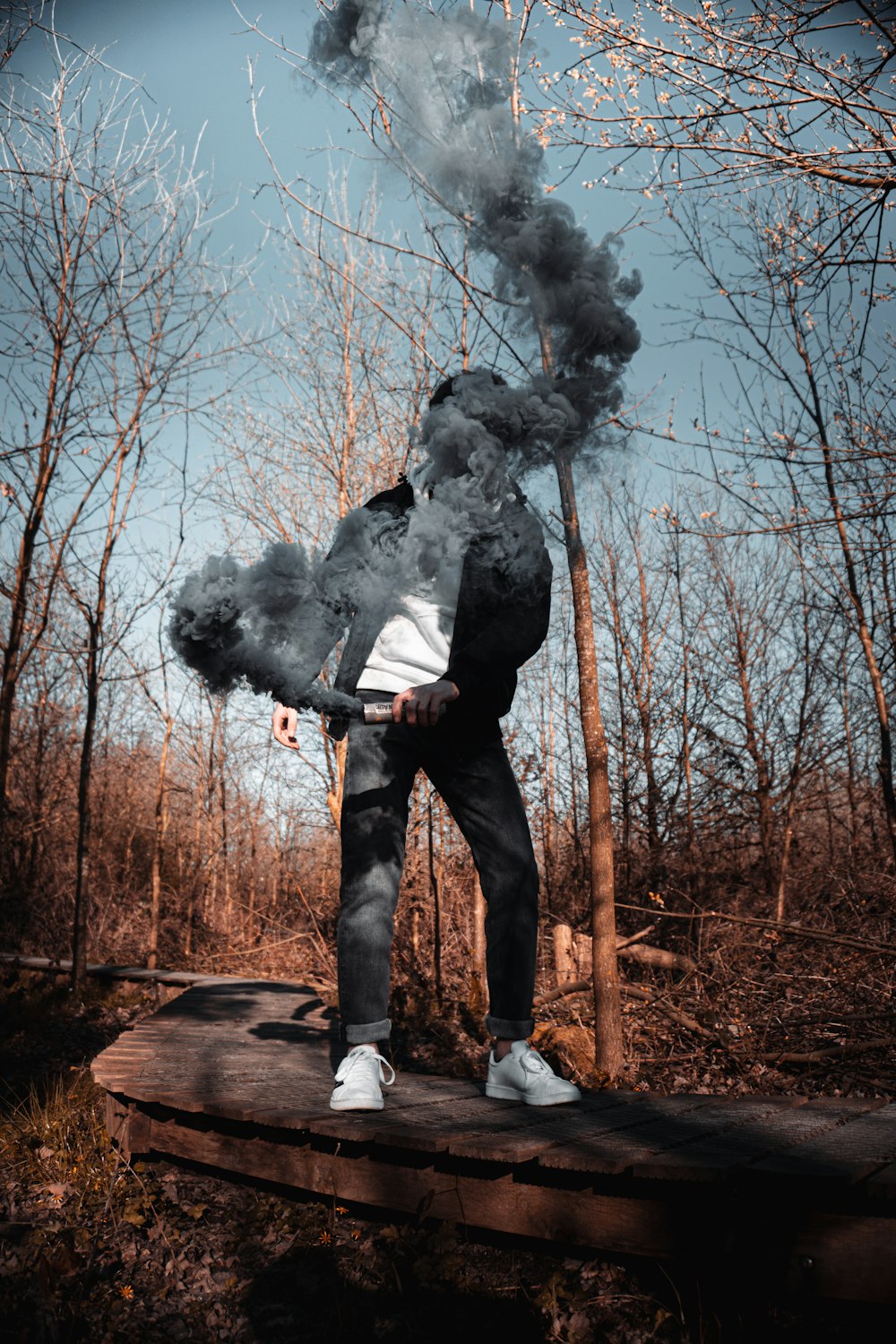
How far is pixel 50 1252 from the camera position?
7.05ft

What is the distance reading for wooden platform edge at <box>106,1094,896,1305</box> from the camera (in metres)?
1.58

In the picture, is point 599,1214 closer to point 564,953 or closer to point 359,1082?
point 359,1082

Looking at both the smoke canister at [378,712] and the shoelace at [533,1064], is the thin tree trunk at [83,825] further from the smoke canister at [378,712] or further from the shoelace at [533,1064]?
the shoelace at [533,1064]

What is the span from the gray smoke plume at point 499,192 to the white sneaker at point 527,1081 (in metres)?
1.76

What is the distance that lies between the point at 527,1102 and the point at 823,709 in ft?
31.4

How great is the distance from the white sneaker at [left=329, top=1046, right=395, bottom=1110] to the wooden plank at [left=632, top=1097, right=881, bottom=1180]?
82 cm

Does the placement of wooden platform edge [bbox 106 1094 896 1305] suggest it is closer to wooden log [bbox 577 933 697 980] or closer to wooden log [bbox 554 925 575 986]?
wooden log [bbox 554 925 575 986]

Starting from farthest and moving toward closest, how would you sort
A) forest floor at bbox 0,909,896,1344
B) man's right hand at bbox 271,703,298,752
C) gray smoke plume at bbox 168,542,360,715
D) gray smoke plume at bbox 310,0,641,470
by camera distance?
gray smoke plume at bbox 310,0,641,470
man's right hand at bbox 271,703,298,752
gray smoke plume at bbox 168,542,360,715
forest floor at bbox 0,909,896,1344

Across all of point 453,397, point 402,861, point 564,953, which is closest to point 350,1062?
point 402,861

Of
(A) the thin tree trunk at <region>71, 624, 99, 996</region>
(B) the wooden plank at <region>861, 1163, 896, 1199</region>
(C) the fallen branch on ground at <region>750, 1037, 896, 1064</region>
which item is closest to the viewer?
(B) the wooden plank at <region>861, 1163, 896, 1199</region>

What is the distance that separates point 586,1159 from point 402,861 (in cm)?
96

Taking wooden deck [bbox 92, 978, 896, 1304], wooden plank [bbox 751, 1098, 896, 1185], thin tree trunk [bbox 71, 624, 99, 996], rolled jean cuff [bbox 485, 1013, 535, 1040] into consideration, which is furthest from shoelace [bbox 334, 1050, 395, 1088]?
thin tree trunk [bbox 71, 624, 99, 996]

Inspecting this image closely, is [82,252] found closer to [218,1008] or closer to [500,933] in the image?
[218,1008]

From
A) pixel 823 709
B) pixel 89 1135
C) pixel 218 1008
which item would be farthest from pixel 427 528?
pixel 823 709
